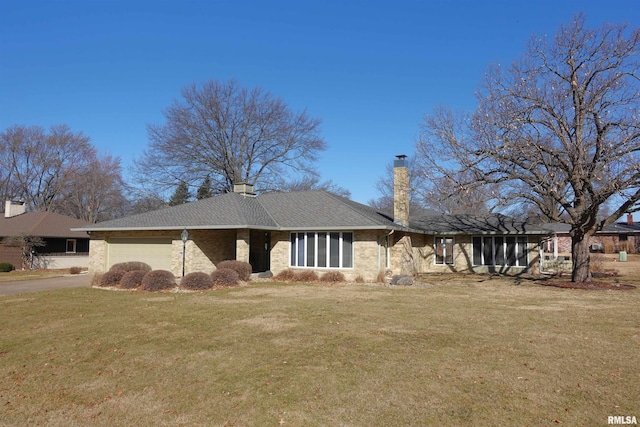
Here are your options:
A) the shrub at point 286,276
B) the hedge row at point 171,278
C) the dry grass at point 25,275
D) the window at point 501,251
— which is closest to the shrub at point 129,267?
the hedge row at point 171,278

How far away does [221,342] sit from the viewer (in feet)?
26.0

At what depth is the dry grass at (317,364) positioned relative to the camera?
4883 mm

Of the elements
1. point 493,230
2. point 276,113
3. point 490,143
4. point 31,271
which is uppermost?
point 276,113

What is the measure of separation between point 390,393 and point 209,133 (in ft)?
109

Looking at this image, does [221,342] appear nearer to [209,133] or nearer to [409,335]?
[409,335]

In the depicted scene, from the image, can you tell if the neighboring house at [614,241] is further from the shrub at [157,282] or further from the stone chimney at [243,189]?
the shrub at [157,282]

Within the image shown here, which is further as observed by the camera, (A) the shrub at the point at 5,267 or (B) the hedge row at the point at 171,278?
(A) the shrub at the point at 5,267

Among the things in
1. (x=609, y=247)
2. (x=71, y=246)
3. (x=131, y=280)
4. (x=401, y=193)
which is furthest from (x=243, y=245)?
(x=609, y=247)

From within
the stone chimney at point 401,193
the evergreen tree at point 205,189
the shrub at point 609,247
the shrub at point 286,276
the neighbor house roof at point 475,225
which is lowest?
the shrub at point 286,276

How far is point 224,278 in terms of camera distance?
16.8 meters

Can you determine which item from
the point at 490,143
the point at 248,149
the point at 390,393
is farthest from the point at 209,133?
the point at 390,393

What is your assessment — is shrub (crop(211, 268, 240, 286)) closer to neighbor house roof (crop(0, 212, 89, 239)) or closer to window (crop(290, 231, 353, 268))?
window (crop(290, 231, 353, 268))

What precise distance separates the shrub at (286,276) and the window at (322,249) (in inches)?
32.2

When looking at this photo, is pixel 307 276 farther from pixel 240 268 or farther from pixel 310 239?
pixel 240 268
